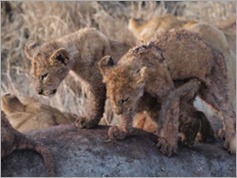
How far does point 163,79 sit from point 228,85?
2.15 feet

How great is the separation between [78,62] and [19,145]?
32.1 inches

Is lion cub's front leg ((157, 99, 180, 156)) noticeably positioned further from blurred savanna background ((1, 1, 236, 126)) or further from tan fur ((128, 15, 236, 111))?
blurred savanna background ((1, 1, 236, 126))

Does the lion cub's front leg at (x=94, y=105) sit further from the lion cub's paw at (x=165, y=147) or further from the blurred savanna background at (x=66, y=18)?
the blurred savanna background at (x=66, y=18)

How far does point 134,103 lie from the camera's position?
486 centimetres

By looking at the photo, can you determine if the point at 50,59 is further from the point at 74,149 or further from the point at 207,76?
the point at 207,76

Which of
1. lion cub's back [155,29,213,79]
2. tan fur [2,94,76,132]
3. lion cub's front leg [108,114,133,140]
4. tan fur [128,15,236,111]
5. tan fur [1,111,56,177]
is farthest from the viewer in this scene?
tan fur [128,15,236,111]

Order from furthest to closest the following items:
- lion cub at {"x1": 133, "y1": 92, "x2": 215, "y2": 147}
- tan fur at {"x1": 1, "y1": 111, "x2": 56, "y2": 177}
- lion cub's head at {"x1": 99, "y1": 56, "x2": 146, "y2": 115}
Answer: lion cub at {"x1": 133, "y1": 92, "x2": 215, "y2": 147} → lion cub's head at {"x1": 99, "y1": 56, "x2": 146, "y2": 115} → tan fur at {"x1": 1, "y1": 111, "x2": 56, "y2": 177}

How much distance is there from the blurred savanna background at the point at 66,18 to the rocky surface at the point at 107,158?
17.2 ft

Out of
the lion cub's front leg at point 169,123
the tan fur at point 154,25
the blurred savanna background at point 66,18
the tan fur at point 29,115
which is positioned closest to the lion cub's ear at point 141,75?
the lion cub's front leg at point 169,123

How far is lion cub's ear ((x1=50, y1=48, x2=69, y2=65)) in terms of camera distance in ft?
16.5

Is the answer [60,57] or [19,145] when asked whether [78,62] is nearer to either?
[60,57]

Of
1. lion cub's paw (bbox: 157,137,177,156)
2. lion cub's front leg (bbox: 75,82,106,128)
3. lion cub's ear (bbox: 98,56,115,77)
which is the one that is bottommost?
lion cub's paw (bbox: 157,137,177,156)

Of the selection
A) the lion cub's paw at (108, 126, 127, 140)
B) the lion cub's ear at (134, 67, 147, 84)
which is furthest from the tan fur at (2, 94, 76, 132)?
the lion cub's ear at (134, 67, 147, 84)

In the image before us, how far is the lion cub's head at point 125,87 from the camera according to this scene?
480 centimetres
